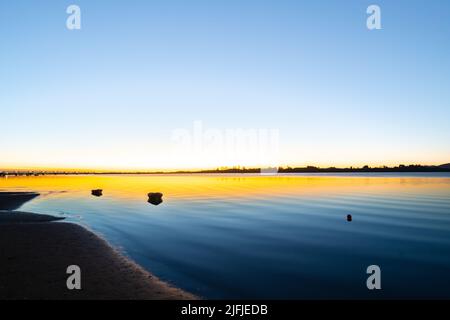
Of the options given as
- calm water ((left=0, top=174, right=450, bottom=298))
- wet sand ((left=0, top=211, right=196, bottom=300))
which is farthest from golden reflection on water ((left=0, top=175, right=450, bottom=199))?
wet sand ((left=0, top=211, right=196, bottom=300))

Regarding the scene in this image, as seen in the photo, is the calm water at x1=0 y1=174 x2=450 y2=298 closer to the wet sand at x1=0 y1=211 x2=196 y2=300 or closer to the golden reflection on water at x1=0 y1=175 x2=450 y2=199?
the wet sand at x1=0 y1=211 x2=196 y2=300

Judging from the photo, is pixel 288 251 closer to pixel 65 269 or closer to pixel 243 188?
pixel 65 269

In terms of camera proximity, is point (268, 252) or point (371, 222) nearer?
point (268, 252)

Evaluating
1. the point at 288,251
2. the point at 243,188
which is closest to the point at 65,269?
the point at 288,251

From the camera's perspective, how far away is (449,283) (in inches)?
576

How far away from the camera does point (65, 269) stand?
14516 mm

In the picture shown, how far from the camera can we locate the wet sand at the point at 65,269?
11.8 m

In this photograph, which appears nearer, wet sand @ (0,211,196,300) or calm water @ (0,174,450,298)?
wet sand @ (0,211,196,300)

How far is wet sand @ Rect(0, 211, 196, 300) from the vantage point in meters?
11.8

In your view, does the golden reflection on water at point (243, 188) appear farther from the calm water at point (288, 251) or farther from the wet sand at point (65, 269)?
the wet sand at point (65, 269)
